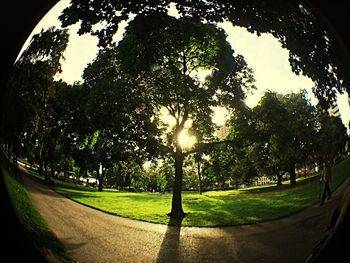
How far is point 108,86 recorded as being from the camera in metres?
2.53

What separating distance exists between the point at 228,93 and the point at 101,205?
5.40 ft

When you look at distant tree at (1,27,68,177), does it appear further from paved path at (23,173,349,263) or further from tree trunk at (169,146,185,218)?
tree trunk at (169,146,185,218)

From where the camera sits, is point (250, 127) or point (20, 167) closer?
point (20, 167)

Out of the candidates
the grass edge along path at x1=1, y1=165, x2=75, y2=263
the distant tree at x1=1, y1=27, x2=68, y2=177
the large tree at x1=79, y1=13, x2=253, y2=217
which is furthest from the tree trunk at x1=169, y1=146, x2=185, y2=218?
the distant tree at x1=1, y1=27, x2=68, y2=177

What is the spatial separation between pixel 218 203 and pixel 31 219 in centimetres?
170

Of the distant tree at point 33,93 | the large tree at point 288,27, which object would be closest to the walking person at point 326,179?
the large tree at point 288,27

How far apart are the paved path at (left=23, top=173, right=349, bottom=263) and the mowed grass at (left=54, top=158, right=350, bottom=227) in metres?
0.07

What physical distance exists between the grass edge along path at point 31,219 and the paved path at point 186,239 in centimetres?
6

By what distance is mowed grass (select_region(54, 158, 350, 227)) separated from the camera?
230cm

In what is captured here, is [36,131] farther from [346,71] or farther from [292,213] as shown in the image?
[346,71]

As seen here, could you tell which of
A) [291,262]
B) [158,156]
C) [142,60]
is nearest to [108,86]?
[142,60]

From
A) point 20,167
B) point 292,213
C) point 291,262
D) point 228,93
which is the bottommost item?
point 291,262

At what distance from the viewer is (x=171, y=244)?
2.24 meters

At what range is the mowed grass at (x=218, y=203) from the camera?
230 cm
